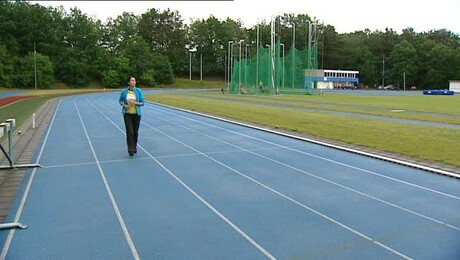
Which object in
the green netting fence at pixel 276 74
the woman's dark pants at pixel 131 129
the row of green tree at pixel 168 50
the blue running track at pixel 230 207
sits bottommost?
the blue running track at pixel 230 207

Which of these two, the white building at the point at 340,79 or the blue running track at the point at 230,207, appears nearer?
the blue running track at the point at 230,207

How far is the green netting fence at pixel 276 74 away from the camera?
51500 millimetres

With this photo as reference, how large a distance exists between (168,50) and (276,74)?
2261 inches

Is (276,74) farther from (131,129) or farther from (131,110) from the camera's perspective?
(131,129)

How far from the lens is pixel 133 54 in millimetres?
87625

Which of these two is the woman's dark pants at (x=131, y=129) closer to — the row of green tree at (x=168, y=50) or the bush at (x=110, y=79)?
the row of green tree at (x=168, y=50)

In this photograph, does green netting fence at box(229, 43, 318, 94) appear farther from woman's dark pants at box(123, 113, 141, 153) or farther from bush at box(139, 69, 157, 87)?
woman's dark pants at box(123, 113, 141, 153)

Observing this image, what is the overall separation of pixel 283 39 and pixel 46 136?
92.4 metres

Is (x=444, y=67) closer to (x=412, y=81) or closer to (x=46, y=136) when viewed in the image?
(x=412, y=81)

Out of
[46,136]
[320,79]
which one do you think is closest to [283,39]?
[320,79]

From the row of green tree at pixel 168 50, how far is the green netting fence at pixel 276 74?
9258 mm

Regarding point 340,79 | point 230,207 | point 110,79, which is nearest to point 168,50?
point 110,79

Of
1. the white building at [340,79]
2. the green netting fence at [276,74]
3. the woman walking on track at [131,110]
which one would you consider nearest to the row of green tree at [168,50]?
the white building at [340,79]

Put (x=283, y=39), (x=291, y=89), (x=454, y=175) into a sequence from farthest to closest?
(x=283, y=39)
(x=291, y=89)
(x=454, y=175)
